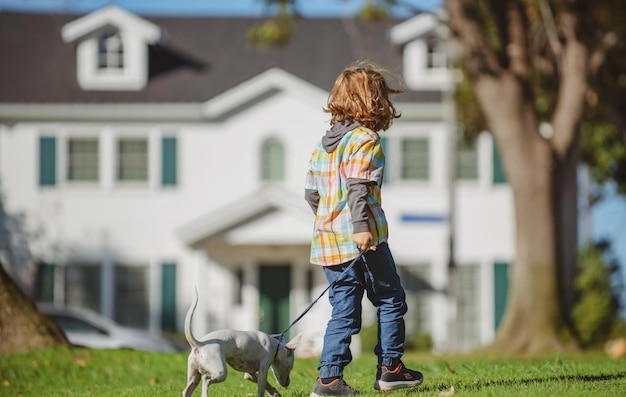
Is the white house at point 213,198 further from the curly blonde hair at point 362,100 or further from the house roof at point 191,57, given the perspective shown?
the curly blonde hair at point 362,100

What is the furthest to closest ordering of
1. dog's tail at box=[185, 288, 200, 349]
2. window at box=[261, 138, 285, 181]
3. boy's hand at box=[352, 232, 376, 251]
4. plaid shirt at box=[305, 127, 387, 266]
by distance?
window at box=[261, 138, 285, 181]
plaid shirt at box=[305, 127, 387, 266]
boy's hand at box=[352, 232, 376, 251]
dog's tail at box=[185, 288, 200, 349]

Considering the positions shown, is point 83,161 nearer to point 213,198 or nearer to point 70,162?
point 70,162

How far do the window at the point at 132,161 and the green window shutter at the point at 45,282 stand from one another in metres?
2.61

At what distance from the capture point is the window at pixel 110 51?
28719 mm

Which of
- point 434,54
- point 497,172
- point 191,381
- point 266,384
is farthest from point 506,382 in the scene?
point 434,54

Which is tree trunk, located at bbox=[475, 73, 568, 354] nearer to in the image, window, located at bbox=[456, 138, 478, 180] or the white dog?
window, located at bbox=[456, 138, 478, 180]

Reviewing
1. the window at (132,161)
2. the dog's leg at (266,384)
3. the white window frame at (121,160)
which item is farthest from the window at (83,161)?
the dog's leg at (266,384)

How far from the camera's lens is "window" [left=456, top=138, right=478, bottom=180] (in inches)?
1080

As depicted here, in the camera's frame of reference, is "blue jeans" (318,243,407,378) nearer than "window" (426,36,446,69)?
Yes

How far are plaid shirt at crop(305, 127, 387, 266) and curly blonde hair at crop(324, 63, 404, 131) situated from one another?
0.39 feet

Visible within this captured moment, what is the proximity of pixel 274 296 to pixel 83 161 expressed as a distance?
5323mm

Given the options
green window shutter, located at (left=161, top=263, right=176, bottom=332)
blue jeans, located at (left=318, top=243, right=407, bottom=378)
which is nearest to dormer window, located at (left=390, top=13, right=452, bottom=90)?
green window shutter, located at (left=161, top=263, right=176, bottom=332)

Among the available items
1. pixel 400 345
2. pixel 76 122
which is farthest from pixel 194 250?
pixel 400 345

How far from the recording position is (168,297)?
26.8 metres
